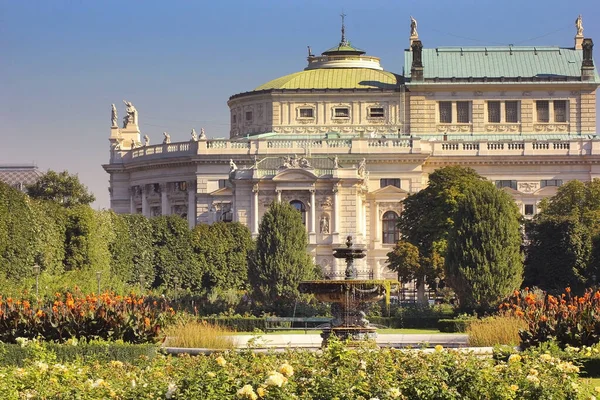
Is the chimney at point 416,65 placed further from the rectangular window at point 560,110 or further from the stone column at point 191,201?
the stone column at point 191,201

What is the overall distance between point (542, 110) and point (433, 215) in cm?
3292

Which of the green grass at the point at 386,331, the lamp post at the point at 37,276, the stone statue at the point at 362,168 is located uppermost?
the stone statue at the point at 362,168

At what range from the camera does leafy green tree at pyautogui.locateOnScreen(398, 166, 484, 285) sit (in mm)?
85812

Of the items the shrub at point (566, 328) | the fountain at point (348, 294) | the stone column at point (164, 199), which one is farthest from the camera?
the stone column at point (164, 199)

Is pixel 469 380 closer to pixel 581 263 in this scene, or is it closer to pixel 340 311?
pixel 340 311

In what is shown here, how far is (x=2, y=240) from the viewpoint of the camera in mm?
65500

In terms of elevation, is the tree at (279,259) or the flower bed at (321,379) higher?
the tree at (279,259)

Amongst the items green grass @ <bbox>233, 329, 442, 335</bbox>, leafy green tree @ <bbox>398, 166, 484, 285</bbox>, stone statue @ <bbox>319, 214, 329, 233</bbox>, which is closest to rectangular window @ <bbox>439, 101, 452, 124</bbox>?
stone statue @ <bbox>319, 214, 329, 233</bbox>

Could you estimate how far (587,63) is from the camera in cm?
12412

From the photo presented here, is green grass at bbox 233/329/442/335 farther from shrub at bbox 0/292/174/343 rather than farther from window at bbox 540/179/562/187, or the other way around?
window at bbox 540/179/562/187

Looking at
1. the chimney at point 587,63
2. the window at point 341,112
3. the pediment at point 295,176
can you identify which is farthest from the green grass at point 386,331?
the chimney at point 587,63

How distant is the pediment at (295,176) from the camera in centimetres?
10894

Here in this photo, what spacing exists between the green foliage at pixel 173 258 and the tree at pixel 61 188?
2977 cm

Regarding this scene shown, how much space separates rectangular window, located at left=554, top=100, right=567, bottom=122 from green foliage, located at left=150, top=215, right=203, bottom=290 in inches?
1653
